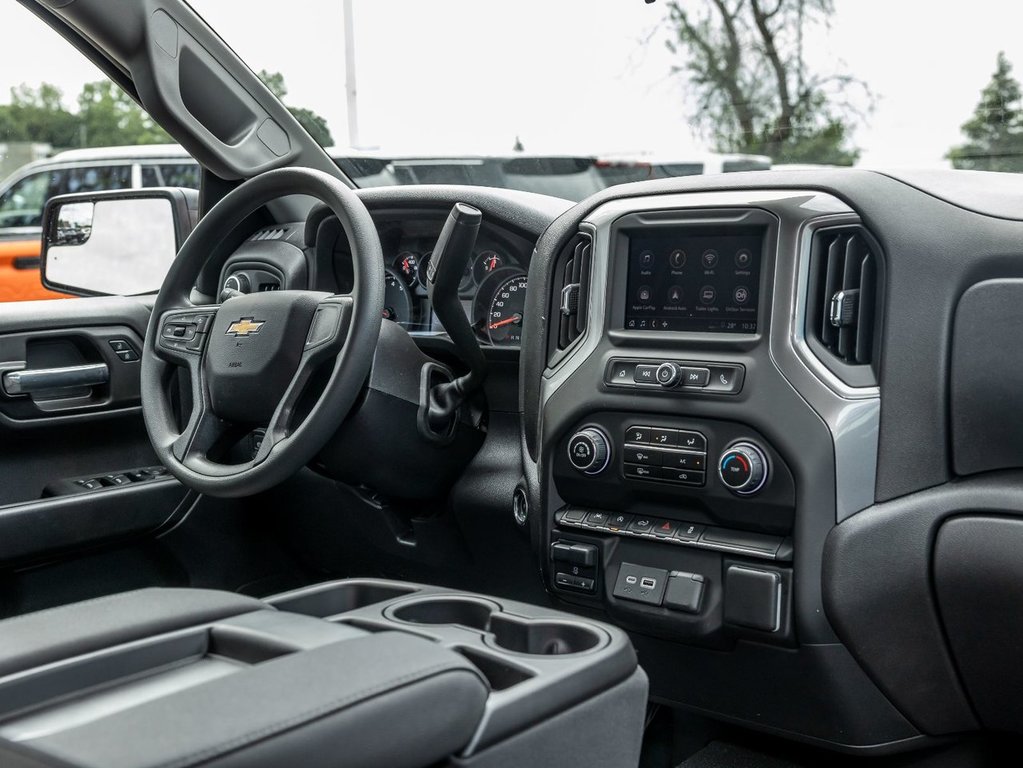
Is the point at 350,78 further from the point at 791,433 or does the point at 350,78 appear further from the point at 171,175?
the point at 791,433

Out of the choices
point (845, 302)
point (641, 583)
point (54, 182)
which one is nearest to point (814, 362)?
point (845, 302)

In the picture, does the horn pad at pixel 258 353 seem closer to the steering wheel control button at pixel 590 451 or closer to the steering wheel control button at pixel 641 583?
the steering wheel control button at pixel 590 451

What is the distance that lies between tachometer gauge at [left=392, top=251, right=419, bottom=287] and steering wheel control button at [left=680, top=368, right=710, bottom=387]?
0.91m

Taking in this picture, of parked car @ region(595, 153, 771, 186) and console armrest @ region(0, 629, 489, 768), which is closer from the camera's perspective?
console armrest @ region(0, 629, 489, 768)

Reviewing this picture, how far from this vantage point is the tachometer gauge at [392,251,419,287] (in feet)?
7.89

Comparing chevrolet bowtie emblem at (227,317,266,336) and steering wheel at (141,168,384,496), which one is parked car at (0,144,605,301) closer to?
steering wheel at (141,168,384,496)

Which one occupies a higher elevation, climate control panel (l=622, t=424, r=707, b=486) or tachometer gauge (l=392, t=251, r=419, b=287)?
tachometer gauge (l=392, t=251, r=419, b=287)

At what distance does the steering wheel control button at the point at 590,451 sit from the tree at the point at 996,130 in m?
0.73

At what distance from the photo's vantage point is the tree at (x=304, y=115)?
2.56 metres

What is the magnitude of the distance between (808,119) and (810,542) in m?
1.00

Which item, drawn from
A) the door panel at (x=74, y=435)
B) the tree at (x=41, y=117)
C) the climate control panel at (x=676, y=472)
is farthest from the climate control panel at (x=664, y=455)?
the tree at (x=41, y=117)

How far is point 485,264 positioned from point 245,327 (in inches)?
21.6

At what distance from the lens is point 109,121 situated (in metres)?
3.38

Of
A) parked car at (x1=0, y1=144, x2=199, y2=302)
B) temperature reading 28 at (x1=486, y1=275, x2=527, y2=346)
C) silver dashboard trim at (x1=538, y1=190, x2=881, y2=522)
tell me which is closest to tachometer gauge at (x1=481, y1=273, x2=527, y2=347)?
temperature reading 28 at (x1=486, y1=275, x2=527, y2=346)
